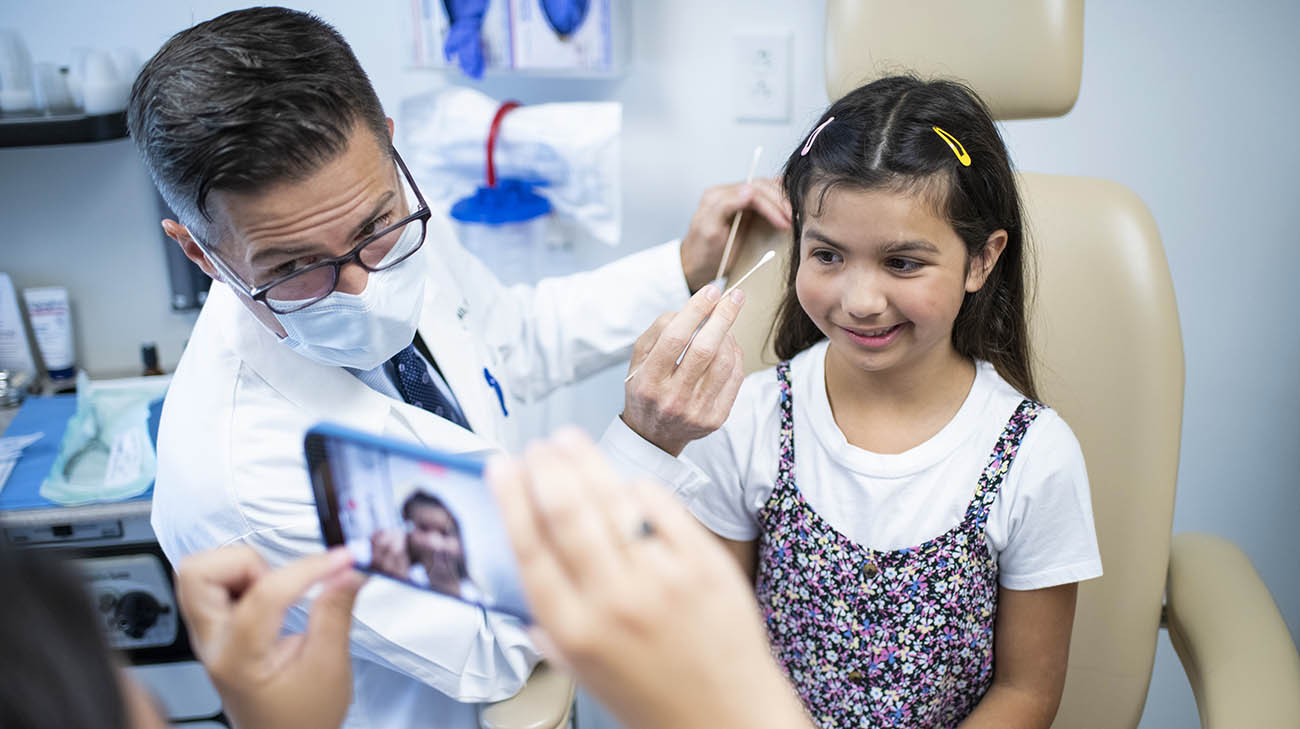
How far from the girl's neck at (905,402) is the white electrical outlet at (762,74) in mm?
658

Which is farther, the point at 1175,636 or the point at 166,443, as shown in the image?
the point at 1175,636

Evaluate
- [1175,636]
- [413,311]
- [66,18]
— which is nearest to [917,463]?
[1175,636]

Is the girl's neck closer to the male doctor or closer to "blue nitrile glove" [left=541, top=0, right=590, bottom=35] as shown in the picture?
the male doctor

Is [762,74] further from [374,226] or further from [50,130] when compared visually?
[50,130]

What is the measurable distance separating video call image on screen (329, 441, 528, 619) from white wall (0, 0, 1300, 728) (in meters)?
1.25

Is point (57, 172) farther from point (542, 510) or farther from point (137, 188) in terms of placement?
point (542, 510)

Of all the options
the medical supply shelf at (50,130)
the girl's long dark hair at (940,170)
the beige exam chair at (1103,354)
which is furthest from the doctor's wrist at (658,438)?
the medical supply shelf at (50,130)

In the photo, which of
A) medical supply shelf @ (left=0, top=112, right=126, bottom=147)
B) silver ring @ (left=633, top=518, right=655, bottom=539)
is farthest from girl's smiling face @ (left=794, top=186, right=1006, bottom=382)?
medical supply shelf @ (left=0, top=112, right=126, bottom=147)

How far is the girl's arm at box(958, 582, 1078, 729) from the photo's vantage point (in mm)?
1227

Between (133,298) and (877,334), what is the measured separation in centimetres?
166

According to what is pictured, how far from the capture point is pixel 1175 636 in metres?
1.38

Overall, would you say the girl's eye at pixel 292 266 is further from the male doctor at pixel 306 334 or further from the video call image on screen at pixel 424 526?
the video call image on screen at pixel 424 526

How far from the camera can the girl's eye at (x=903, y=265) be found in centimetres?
112

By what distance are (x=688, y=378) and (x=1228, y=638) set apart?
2.52 ft
